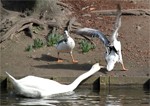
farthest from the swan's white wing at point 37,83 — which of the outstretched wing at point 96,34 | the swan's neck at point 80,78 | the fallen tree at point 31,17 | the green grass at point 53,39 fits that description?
the fallen tree at point 31,17

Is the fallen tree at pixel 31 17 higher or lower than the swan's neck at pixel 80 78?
higher

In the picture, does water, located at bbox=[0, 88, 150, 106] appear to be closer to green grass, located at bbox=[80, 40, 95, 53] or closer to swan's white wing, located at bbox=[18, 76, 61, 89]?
swan's white wing, located at bbox=[18, 76, 61, 89]

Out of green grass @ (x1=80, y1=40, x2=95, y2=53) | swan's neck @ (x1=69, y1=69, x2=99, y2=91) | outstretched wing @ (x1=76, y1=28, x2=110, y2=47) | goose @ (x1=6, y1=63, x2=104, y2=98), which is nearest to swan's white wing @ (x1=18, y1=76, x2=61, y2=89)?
goose @ (x1=6, y1=63, x2=104, y2=98)

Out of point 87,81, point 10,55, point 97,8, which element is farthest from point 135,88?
point 97,8

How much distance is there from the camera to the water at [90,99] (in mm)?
13173

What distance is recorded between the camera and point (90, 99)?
13812 millimetres

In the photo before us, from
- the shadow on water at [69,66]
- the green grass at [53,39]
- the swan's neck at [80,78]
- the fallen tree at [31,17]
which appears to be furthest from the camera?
the fallen tree at [31,17]

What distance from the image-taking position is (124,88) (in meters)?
15.6

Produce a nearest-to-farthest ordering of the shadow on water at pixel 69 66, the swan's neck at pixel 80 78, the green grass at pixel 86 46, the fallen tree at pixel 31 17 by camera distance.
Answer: the swan's neck at pixel 80 78
the shadow on water at pixel 69 66
the green grass at pixel 86 46
the fallen tree at pixel 31 17

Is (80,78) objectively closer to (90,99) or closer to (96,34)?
(90,99)

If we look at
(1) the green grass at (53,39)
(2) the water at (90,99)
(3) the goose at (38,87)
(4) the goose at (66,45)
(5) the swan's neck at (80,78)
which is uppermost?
(1) the green grass at (53,39)

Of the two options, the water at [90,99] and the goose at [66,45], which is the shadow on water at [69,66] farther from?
the water at [90,99]

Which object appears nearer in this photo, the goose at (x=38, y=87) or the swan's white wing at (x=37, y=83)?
the goose at (x=38, y=87)

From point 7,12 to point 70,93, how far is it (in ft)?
25.0
